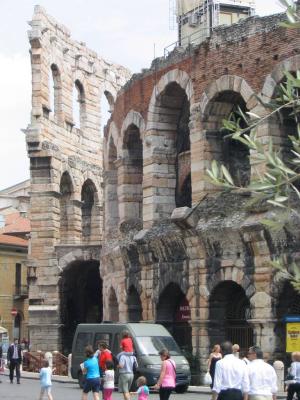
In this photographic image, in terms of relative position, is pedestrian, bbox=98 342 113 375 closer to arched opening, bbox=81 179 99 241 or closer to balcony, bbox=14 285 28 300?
arched opening, bbox=81 179 99 241

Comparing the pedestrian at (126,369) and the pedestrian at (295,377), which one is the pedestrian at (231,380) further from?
the pedestrian at (126,369)

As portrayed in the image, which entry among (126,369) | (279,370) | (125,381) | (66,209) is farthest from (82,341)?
(66,209)

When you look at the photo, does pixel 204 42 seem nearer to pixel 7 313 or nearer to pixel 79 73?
pixel 79 73

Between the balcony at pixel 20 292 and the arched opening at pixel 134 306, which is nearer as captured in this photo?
the arched opening at pixel 134 306

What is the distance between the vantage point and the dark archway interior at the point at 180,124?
3500 centimetres

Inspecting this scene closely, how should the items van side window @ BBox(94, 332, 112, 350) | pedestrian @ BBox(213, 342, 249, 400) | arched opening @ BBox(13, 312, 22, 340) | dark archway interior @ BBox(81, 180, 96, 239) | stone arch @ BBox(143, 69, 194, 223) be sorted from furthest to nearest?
arched opening @ BBox(13, 312, 22, 340), dark archway interior @ BBox(81, 180, 96, 239), stone arch @ BBox(143, 69, 194, 223), van side window @ BBox(94, 332, 112, 350), pedestrian @ BBox(213, 342, 249, 400)

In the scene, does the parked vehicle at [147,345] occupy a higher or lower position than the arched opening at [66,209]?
lower

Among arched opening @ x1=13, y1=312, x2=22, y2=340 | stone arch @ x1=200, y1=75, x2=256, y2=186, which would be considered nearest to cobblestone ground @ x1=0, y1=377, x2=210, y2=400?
stone arch @ x1=200, y1=75, x2=256, y2=186

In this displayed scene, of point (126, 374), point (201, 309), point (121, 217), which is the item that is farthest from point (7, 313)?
point (126, 374)

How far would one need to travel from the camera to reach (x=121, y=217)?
124 ft

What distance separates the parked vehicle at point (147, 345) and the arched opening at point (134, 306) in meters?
5.01

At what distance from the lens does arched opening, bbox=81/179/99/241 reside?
2056 inches

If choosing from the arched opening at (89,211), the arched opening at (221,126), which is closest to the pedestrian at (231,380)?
→ the arched opening at (221,126)

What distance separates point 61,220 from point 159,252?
16.0 meters
